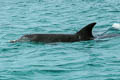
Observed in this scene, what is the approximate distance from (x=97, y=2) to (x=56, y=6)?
3.36 m

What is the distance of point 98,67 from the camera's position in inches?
460

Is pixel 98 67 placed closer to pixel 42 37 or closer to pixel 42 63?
pixel 42 63

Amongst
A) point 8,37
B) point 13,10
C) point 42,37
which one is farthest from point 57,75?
point 13,10

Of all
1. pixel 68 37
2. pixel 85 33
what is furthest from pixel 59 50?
pixel 85 33

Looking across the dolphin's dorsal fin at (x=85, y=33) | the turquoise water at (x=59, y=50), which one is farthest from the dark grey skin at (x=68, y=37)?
the turquoise water at (x=59, y=50)

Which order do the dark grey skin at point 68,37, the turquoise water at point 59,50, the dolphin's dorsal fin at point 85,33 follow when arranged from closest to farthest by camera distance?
the turquoise water at point 59,50 < the dolphin's dorsal fin at point 85,33 < the dark grey skin at point 68,37

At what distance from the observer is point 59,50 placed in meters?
14.2

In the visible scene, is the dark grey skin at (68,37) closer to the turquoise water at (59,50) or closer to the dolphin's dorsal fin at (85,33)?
the dolphin's dorsal fin at (85,33)

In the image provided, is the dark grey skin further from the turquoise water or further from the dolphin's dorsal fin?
the turquoise water

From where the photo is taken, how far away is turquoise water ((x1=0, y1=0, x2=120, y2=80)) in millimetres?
11180

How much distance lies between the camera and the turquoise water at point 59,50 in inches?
440

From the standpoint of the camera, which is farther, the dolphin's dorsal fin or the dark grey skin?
the dark grey skin

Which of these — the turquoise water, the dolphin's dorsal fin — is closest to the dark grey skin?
the dolphin's dorsal fin

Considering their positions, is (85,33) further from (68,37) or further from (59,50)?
(59,50)
